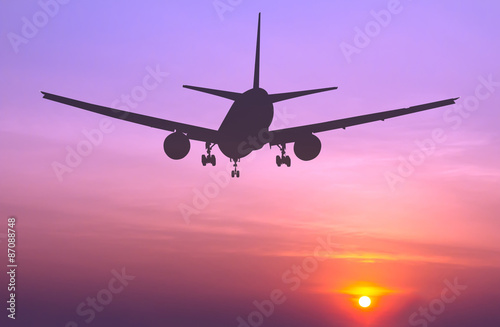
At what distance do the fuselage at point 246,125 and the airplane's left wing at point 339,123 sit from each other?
6.04 ft

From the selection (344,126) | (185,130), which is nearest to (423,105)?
(344,126)

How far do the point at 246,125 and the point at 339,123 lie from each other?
8.54 metres

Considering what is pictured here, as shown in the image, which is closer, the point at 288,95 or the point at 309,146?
the point at 288,95

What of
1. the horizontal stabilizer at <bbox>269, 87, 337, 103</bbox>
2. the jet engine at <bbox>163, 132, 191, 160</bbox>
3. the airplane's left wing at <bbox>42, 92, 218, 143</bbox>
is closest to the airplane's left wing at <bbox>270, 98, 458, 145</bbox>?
the horizontal stabilizer at <bbox>269, 87, 337, 103</bbox>

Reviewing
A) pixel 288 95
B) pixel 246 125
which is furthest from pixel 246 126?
pixel 288 95

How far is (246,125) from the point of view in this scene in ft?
245

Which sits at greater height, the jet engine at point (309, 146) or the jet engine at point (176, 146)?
the jet engine at point (309, 146)

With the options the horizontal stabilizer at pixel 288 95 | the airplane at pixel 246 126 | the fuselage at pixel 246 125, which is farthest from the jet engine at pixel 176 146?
the horizontal stabilizer at pixel 288 95

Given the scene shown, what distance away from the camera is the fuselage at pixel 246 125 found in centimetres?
7481

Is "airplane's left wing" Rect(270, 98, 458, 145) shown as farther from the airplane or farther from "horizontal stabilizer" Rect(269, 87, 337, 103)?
"horizontal stabilizer" Rect(269, 87, 337, 103)

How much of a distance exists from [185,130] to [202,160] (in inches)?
262

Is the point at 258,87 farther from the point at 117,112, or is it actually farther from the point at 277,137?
the point at 117,112

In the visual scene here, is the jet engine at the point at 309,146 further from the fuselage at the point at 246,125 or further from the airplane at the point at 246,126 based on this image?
the fuselage at the point at 246,125

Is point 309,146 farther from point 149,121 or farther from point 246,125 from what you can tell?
point 149,121
